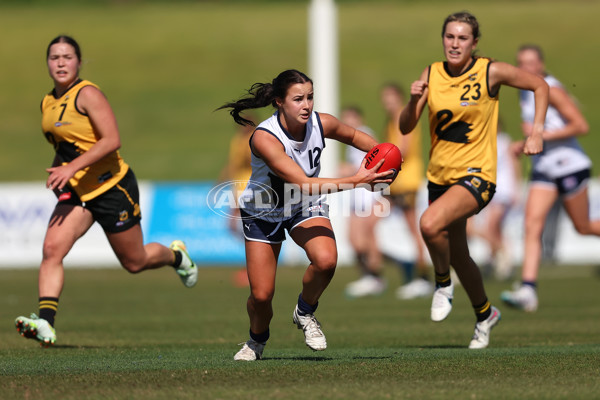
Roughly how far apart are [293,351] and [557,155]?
13.8 ft

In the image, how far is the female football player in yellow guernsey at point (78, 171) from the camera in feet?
26.1

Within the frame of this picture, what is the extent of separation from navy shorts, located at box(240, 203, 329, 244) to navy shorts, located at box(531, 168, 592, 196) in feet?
14.3

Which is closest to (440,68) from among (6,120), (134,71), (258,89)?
(258,89)

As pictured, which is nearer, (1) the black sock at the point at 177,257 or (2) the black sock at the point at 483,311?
(2) the black sock at the point at 483,311

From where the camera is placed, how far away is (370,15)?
58.1 m

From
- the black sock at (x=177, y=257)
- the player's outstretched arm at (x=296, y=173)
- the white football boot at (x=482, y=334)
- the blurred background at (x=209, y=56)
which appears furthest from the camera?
the blurred background at (x=209, y=56)

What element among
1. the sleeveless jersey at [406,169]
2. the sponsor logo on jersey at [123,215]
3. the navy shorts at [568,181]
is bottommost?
the sleeveless jersey at [406,169]

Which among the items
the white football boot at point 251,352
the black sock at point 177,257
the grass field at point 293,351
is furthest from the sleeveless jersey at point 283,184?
the black sock at point 177,257

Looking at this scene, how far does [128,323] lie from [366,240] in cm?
456

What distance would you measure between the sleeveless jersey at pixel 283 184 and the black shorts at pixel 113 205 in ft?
5.40

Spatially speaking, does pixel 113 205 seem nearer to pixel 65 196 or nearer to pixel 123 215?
pixel 123 215

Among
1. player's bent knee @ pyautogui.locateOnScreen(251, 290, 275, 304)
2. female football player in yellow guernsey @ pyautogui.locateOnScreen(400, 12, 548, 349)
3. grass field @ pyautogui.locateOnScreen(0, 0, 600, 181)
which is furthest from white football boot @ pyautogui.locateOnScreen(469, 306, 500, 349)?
grass field @ pyautogui.locateOnScreen(0, 0, 600, 181)

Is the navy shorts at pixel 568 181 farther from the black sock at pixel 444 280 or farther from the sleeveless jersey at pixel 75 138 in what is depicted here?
the sleeveless jersey at pixel 75 138

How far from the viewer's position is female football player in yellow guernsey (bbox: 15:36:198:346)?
7.94 m
